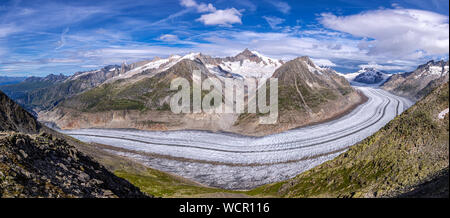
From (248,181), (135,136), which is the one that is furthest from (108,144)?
(248,181)

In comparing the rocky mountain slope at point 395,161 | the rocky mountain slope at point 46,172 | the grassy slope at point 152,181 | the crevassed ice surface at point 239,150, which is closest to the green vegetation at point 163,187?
the grassy slope at point 152,181

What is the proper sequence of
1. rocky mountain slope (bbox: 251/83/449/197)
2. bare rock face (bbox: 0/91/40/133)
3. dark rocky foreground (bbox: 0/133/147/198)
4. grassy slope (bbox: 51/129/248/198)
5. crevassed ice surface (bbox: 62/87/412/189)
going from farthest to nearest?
crevassed ice surface (bbox: 62/87/412/189) < bare rock face (bbox: 0/91/40/133) < grassy slope (bbox: 51/129/248/198) < rocky mountain slope (bbox: 251/83/449/197) < dark rocky foreground (bbox: 0/133/147/198)

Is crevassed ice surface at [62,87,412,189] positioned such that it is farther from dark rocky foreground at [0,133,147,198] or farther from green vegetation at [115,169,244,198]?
dark rocky foreground at [0,133,147,198]

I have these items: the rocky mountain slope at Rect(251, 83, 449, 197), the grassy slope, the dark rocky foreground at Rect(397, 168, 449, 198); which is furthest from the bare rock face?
the dark rocky foreground at Rect(397, 168, 449, 198)

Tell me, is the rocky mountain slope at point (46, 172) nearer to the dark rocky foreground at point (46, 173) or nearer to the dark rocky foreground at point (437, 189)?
the dark rocky foreground at point (46, 173)

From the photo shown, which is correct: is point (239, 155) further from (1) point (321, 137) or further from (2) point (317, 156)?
(1) point (321, 137)

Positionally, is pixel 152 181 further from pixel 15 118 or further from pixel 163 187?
pixel 15 118
